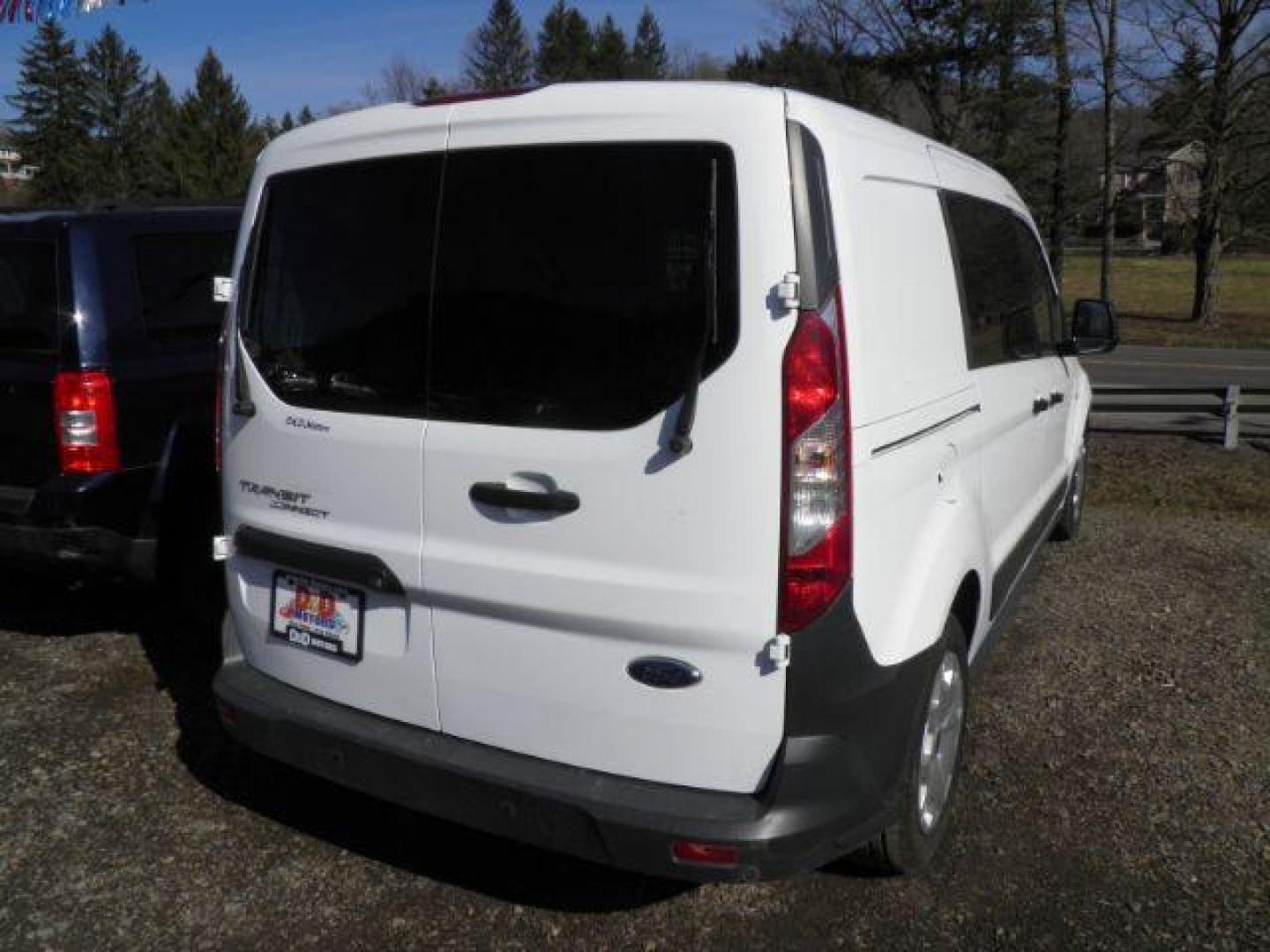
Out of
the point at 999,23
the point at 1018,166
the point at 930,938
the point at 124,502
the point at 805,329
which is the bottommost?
the point at 930,938

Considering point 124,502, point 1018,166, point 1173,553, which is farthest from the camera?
point 1018,166

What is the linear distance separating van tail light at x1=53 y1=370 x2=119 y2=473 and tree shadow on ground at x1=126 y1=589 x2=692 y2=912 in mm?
1027

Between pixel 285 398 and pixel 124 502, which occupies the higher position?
pixel 285 398

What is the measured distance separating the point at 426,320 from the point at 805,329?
99cm

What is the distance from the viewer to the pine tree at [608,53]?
187ft

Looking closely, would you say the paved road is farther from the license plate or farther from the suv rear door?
the license plate

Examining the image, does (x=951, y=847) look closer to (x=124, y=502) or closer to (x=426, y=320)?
(x=426, y=320)

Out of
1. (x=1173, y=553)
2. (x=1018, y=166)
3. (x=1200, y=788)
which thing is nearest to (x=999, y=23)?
(x=1018, y=166)

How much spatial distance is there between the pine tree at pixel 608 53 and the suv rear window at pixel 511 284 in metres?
53.2

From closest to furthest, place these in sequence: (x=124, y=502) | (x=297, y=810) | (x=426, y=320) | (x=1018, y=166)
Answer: (x=426, y=320) → (x=297, y=810) → (x=124, y=502) → (x=1018, y=166)

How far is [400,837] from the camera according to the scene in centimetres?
354

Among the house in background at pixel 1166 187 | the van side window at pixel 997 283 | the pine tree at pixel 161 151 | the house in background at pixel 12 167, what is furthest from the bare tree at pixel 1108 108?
the house in background at pixel 12 167

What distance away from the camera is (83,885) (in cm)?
325

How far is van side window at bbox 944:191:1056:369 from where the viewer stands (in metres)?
3.59
